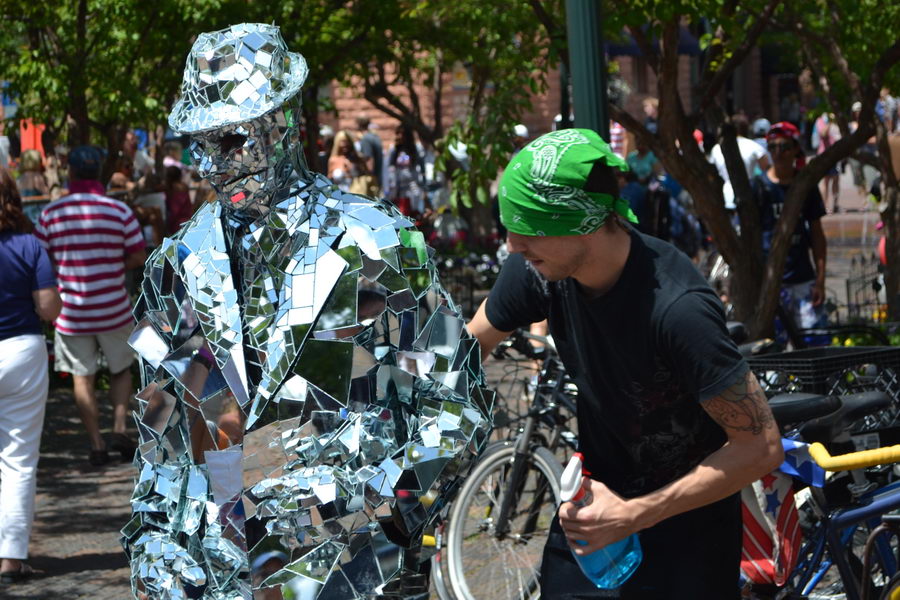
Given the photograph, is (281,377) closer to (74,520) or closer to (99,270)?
(74,520)

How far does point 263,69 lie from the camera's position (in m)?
2.56

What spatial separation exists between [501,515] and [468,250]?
10458 mm

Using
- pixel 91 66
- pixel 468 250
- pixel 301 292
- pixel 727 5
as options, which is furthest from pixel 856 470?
pixel 468 250

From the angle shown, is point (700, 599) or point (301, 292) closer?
point (301, 292)

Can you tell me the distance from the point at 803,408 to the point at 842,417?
0.45ft

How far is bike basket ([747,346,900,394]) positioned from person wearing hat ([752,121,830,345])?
3.44 m

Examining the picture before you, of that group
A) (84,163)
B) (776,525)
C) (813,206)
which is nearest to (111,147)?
(84,163)

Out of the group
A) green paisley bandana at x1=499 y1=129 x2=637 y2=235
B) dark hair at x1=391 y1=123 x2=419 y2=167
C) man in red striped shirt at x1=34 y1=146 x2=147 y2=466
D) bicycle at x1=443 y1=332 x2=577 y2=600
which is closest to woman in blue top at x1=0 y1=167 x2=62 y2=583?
man in red striped shirt at x1=34 y1=146 x2=147 y2=466

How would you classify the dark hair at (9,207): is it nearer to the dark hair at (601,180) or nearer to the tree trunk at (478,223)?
the dark hair at (601,180)

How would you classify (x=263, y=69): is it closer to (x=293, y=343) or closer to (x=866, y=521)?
(x=293, y=343)

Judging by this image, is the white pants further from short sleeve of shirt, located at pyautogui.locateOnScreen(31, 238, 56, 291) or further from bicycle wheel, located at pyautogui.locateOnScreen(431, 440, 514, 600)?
bicycle wheel, located at pyautogui.locateOnScreen(431, 440, 514, 600)

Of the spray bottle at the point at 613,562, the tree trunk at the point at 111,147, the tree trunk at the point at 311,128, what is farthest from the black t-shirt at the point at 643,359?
the tree trunk at the point at 311,128

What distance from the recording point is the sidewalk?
18.8 ft

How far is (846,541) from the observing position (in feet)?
13.1
